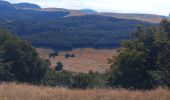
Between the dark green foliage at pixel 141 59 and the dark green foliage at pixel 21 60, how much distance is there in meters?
11.9

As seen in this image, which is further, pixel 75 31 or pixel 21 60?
pixel 75 31

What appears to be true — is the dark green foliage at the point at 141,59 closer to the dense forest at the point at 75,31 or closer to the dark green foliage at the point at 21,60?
the dark green foliage at the point at 21,60

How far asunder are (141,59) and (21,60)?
57.8 feet

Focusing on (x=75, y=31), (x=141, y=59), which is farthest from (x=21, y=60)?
(x=75, y=31)

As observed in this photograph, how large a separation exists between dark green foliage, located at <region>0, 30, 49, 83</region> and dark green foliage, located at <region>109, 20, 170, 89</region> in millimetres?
11879

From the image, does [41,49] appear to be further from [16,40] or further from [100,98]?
[100,98]

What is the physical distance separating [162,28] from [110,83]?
17.8 feet

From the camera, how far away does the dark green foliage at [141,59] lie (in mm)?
23453

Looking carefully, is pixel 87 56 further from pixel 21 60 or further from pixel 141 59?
pixel 141 59

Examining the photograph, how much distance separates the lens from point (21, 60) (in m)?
39.4

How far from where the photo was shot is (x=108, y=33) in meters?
161

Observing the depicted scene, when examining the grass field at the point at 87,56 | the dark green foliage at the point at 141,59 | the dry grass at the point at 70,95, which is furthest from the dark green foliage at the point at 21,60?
the grass field at the point at 87,56

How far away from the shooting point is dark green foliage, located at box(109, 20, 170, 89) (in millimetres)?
23453

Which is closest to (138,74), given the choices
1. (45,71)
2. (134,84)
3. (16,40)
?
(134,84)
